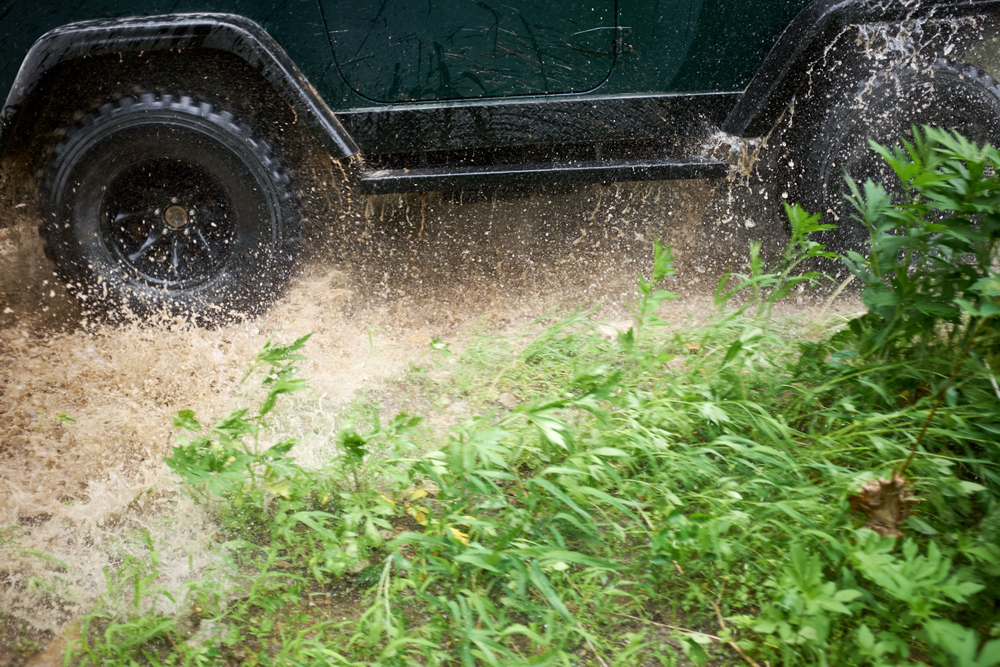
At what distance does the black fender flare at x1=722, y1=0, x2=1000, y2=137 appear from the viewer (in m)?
2.50

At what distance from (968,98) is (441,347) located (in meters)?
2.40

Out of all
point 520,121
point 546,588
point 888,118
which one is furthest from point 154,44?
point 888,118

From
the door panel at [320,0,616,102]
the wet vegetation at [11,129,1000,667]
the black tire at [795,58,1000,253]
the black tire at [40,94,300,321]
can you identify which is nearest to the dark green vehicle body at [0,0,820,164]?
the door panel at [320,0,616,102]

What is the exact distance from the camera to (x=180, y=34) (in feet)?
7.78

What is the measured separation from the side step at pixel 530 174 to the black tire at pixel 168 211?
459 millimetres

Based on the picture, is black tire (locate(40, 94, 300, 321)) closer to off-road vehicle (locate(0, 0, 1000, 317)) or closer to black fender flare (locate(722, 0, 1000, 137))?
off-road vehicle (locate(0, 0, 1000, 317))

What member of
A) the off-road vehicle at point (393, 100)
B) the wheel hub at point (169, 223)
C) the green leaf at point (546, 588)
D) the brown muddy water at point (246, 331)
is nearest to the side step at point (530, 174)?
the off-road vehicle at point (393, 100)

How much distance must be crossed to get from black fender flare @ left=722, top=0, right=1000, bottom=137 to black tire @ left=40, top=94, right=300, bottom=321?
6.29 feet

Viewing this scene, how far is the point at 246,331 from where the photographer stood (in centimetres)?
283

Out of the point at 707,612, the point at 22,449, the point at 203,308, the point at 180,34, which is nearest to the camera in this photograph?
the point at 707,612

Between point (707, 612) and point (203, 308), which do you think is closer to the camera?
point (707, 612)

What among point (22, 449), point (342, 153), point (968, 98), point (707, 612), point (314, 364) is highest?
point (968, 98)

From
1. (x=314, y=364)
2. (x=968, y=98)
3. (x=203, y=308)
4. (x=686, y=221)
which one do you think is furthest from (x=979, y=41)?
(x=203, y=308)

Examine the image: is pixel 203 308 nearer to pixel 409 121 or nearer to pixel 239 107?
pixel 239 107
